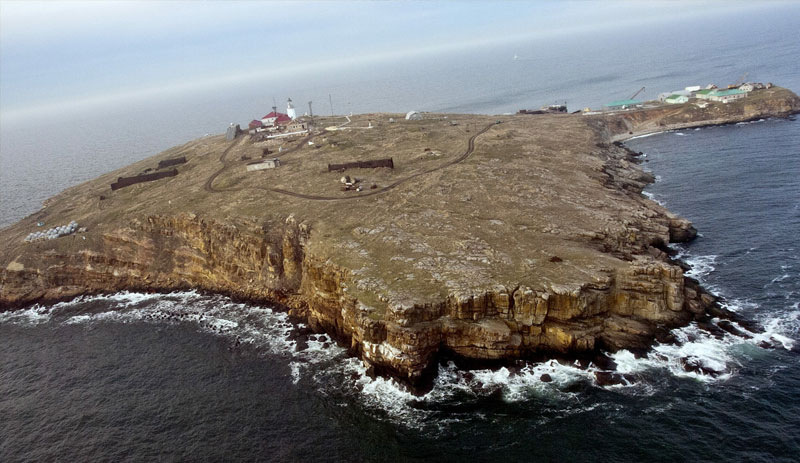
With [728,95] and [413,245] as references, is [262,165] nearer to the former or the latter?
[413,245]

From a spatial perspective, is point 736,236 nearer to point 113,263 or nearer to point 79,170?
point 113,263

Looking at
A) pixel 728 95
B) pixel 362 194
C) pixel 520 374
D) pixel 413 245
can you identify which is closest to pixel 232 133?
pixel 362 194

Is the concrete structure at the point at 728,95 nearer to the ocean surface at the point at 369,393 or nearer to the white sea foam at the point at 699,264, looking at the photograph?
the ocean surface at the point at 369,393

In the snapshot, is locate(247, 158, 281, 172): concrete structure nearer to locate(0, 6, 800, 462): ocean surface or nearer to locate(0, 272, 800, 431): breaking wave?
locate(0, 6, 800, 462): ocean surface

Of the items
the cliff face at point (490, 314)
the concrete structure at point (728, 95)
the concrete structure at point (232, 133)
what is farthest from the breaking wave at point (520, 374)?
the concrete structure at point (728, 95)

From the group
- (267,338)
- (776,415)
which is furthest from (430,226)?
(776,415)

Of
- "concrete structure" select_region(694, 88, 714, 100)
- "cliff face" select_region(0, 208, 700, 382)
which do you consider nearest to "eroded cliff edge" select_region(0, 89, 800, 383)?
"cliff face" select_region(0, 208, 700, 382)
